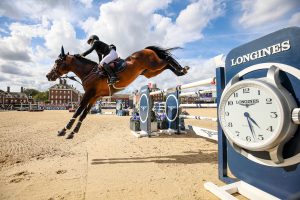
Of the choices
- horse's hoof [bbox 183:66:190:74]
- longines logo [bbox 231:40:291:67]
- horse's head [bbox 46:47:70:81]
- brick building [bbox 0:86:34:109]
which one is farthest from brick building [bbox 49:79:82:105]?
longines logo [bbox 231:40:291:67]

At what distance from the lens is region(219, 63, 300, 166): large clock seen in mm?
1556

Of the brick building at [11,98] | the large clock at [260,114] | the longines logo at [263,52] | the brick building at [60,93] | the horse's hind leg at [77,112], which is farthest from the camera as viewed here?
the brick building at [11,98]

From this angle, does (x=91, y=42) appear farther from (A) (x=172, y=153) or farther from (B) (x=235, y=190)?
(B) (x=235, y=190)

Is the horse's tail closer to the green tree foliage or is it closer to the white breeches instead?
the white breeches

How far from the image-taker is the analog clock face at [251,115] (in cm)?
164

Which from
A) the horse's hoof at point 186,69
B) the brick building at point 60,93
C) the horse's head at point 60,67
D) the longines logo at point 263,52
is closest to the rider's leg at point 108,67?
the horse's head at point 60,67

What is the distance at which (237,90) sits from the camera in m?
1.99

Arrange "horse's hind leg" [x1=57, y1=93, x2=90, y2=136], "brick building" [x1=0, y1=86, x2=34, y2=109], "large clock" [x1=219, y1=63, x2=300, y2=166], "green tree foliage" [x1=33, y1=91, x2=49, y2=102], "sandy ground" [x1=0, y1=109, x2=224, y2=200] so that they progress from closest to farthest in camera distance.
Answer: "large clock" [x1=219, y1=63, x2=300, y2=166] < "sandy ground" [x1=0, y1=109, x2=224, y2=200] < "horse's hind leg" [x1=57, y1=93, x2=90, y2=136] < "brick building" [x1=0, y1=86, x2=34, y2=109] < "green tree foliage" [x1=33, y1=91, x2=49, y2=102]

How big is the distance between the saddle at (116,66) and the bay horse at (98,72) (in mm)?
50

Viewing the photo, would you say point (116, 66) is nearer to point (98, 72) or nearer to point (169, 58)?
point (98, 72)

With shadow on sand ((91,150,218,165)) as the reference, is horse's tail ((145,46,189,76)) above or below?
above

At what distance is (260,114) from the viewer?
1.78 metres

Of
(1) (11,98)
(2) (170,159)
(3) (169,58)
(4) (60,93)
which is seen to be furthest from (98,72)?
(1) (11,98)

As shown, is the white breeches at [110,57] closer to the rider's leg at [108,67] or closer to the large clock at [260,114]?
the rider's leg at [108,67]
